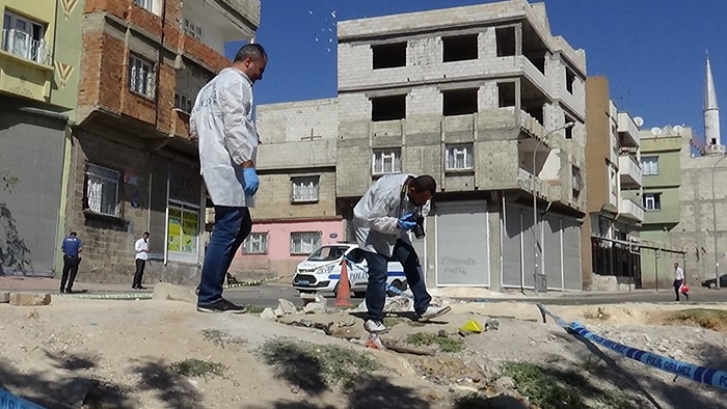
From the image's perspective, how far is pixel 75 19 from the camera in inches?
875

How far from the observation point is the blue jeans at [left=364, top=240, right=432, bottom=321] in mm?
6328

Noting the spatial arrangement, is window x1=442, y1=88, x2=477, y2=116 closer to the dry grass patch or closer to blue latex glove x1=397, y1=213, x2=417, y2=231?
the dry grass patch

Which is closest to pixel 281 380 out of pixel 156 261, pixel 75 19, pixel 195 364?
pixel 195 364

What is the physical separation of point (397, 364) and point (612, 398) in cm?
149

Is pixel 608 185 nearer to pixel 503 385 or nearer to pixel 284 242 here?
pixel 284 242

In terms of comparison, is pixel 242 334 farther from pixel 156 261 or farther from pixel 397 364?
pixel 156 261

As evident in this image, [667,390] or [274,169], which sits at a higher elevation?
[274,169]

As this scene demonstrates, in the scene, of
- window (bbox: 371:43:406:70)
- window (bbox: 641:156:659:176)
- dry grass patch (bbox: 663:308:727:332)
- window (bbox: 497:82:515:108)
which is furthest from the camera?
window (bbox: 641:156:659:176)

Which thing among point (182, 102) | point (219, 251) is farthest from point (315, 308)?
point (182, 102)

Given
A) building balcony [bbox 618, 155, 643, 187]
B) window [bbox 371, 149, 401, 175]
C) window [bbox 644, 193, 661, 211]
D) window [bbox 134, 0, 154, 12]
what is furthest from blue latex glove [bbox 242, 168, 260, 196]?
window [bbox 644, 193, 661, 211]

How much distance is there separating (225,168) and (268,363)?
1751 mm

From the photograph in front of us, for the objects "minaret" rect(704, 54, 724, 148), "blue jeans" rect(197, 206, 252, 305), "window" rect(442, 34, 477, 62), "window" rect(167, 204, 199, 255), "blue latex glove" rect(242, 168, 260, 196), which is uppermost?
"minaret" rect(704, 54, 724, 148)

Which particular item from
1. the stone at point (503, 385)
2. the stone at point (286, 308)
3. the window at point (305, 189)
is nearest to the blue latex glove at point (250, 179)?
the stone at point (286, 308)

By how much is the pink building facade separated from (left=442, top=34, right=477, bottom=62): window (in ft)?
34.2
